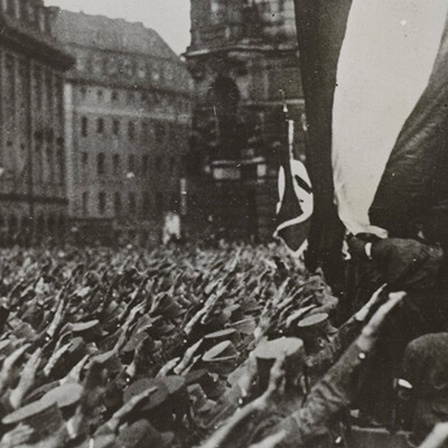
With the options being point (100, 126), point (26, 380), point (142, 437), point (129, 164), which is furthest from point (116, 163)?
point (142, 437)

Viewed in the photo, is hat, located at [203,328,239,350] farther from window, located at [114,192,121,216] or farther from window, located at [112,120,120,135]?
window, located at [112,120,120,135]

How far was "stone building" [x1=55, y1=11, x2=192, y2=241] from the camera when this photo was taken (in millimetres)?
3934

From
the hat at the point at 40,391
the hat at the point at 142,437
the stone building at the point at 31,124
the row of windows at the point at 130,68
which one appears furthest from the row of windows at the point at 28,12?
the hat at the point at 142,437

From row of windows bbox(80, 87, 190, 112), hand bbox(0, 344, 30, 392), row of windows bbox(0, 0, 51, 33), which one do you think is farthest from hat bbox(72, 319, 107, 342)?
row of windows bbox(0, 0, 51, 33)

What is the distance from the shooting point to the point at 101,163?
13.0 ft

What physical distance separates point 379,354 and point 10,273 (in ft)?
4.50

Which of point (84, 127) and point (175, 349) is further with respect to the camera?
point (84, 127)

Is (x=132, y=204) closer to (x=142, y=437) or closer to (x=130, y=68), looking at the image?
(x=130, y=68)

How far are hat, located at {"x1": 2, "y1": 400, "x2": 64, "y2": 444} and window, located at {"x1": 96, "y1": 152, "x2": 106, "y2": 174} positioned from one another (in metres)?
1.08

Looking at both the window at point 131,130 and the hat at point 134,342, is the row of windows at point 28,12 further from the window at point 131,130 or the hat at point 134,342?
the hat at point 134,342

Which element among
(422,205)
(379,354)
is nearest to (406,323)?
(379,354)

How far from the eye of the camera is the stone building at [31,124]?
3.86m

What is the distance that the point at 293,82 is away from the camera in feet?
13.0

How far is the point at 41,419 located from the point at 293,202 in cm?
133
